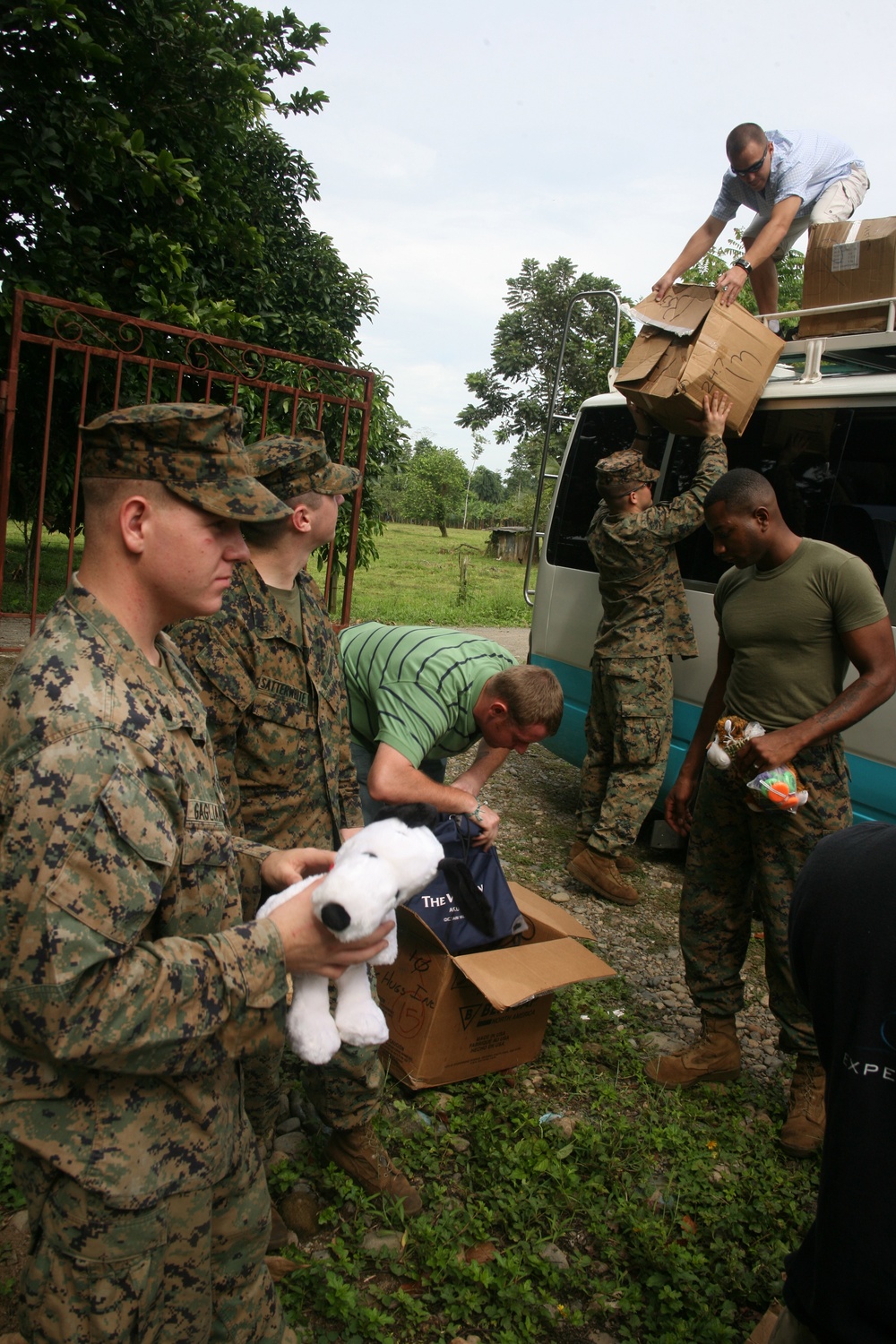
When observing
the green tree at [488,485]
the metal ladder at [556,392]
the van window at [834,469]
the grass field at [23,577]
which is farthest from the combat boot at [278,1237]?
the green tree at [488,485]

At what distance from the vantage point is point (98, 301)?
5.21 metres

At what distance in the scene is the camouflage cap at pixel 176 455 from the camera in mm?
1303

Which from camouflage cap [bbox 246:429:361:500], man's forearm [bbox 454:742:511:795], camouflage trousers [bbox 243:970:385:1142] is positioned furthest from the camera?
man's forearm [bbox 454:742:511:795]

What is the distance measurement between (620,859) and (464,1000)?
2.20m

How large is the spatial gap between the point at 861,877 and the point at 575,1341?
1.65 m

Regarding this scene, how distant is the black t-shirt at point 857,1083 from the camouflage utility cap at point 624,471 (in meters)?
3.57

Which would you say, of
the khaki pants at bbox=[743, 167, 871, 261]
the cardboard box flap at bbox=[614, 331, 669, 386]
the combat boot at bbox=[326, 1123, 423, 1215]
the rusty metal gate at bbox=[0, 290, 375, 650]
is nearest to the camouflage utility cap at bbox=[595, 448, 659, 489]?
the cardboard box flap at bbox=[614, 331, 669, 386]

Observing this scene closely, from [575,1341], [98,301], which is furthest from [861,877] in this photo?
[98,301]

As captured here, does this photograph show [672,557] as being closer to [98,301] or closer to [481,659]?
[481,659]

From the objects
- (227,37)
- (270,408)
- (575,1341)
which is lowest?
(575,1341)

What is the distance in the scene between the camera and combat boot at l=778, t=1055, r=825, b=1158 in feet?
9.29

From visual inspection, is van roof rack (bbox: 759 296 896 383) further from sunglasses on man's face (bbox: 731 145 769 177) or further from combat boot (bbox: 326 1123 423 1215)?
combat boot (bbox: 326 1123 423 1215)

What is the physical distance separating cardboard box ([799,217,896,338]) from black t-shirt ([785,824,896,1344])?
338 cm

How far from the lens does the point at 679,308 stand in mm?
3988
